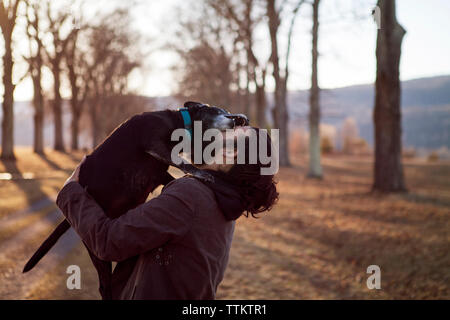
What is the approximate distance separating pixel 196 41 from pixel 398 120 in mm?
23798

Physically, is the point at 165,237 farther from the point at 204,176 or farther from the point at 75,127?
the point at 75,127

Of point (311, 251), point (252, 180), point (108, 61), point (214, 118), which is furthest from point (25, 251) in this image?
point (108, 61)

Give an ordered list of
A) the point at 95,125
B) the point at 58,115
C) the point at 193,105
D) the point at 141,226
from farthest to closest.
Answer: the point at 95,125 < the point at 58,115 < the point at 193,105 < the point at 141,226

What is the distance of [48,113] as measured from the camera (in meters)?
47.2

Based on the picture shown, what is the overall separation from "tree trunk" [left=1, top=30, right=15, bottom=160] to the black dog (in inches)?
710

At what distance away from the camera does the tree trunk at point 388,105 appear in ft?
38.5

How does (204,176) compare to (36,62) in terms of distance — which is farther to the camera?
(36,62)

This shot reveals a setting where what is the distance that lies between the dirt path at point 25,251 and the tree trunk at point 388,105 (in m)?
8.60

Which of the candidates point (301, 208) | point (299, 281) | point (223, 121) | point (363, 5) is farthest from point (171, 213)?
point (363, 5)

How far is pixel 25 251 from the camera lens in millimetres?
6605

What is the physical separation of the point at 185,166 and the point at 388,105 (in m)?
10.8

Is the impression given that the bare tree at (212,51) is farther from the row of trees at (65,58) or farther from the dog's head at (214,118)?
the dog's head at (214,118)

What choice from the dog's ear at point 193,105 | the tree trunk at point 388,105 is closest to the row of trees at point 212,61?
the tree trunk at point 388,105

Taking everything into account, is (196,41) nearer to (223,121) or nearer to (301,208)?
(301,208)
